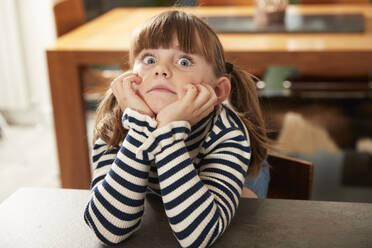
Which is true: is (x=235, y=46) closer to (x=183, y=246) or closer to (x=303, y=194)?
(x=303, y=194)

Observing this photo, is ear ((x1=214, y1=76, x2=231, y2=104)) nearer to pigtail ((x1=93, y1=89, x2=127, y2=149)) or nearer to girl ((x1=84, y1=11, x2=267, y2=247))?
girl ((x1=84, y1=11, x2=267, y2=247))

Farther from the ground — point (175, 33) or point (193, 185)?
point (175, 33)

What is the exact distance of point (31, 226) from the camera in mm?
716

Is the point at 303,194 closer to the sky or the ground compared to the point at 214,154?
closer to the ground

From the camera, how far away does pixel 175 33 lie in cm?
84

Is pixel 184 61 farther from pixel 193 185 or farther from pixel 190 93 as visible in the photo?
pixel 193 185

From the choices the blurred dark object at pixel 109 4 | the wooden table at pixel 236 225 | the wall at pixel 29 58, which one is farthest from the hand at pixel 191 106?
the blurred dark object at pixel 109 4

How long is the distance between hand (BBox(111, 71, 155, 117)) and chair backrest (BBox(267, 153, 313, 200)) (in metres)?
0.46

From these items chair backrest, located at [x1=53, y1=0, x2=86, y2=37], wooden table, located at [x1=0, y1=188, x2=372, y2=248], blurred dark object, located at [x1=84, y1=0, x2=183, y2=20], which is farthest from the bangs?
blurred dark object, located at [x1=84, y1=0, x2=183, y2=20]

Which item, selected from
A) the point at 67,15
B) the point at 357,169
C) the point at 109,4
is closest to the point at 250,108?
the point at 67,15

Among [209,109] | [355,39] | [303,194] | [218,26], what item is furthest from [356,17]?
[209,109]

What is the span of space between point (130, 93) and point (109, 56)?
3.61 feet

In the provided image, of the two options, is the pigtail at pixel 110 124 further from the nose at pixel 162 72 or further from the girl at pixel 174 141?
the nose at pixel 162 72

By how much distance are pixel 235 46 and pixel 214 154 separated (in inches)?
42.8
